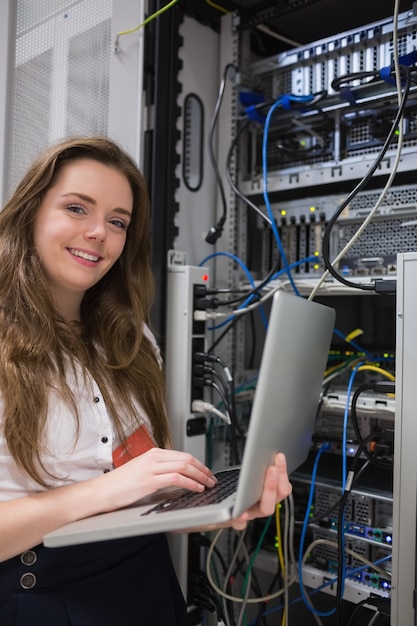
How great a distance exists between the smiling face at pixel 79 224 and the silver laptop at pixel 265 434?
503 millimetres

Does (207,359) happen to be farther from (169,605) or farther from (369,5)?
(369,5)

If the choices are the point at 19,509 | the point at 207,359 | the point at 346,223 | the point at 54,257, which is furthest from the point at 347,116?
the point at 19,509

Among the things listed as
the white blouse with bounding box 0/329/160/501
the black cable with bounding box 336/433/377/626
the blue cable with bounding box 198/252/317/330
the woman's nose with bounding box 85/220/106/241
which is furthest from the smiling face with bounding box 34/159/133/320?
the black cable with bounding box 336/433/377/626

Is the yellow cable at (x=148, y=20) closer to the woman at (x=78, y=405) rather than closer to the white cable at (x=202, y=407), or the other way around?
the woman at (x=78, y=405)

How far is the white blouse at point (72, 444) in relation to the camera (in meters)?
1.04

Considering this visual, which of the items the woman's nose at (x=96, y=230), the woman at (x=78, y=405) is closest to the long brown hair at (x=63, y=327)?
the woman at (x=78, y=405)

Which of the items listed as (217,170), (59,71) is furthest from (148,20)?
(217,170)

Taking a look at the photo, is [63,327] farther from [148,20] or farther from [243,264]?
[148,20]

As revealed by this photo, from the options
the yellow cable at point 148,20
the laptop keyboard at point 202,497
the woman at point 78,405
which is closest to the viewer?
the laptop keyboard at point 202,497

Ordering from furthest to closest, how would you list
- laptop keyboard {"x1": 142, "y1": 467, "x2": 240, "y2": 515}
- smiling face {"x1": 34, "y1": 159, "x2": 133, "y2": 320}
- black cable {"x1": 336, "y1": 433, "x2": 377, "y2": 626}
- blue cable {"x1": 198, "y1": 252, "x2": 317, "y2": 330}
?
blue cable {"x1": 198, "y1": 252, "x2": 317, "y2": 330} → black cable {"x1": 336, "y1": 433, "x2": 377, "y2": 626} → smiling face {"x1": 34, "y1": 159, "x2": 133, "y2": 320} → laptop keyboard {"x1": 142, "y1": 467, "x2": 240, "y2": 515}

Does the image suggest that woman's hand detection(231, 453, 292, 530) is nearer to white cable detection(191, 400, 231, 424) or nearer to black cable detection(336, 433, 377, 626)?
black cable detection(336, 433, 377, 626)

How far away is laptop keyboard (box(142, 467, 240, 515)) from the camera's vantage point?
85cm

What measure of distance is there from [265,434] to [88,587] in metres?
0.56

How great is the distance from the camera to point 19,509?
0.97 meters
